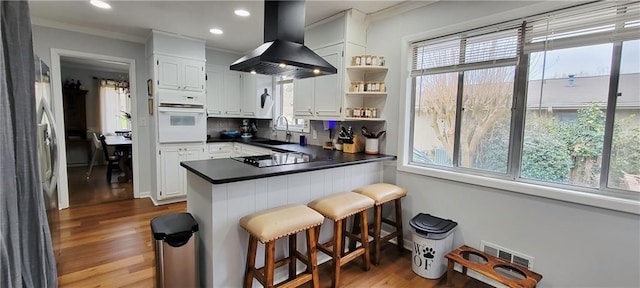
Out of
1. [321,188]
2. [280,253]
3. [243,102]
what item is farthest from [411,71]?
[243,102]

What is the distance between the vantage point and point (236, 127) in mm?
5277

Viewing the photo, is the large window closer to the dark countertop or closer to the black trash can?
the dark countertop

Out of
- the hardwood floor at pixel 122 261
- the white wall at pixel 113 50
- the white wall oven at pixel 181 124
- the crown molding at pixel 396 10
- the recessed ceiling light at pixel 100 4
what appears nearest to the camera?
the hardwood floor at pixel 122 261

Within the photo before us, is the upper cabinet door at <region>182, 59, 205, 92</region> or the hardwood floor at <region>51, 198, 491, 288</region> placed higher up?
the upper cabinet door at <region>182, 59, 205, 92</region>

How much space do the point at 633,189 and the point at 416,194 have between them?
1.46 metres

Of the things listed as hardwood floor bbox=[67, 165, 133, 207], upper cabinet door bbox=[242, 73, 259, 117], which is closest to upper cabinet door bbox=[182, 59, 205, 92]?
upper cabinet door bbox=[242, 73, 259, 117]

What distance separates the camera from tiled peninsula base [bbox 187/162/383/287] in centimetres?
188

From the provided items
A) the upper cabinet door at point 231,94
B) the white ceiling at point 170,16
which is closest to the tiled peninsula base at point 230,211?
the white ceiling at point 170,16

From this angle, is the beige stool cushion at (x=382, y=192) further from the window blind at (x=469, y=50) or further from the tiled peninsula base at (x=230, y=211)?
the window blind at (x=469, y=50)

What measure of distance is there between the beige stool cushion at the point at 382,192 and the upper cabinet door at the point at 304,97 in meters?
1.25

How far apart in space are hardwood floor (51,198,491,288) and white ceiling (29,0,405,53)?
221 cm

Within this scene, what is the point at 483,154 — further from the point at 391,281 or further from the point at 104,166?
the point at 104,166

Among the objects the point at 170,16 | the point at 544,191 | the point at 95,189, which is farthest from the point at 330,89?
the point at 95,189

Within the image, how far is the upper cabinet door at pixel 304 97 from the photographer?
11.2 ft
